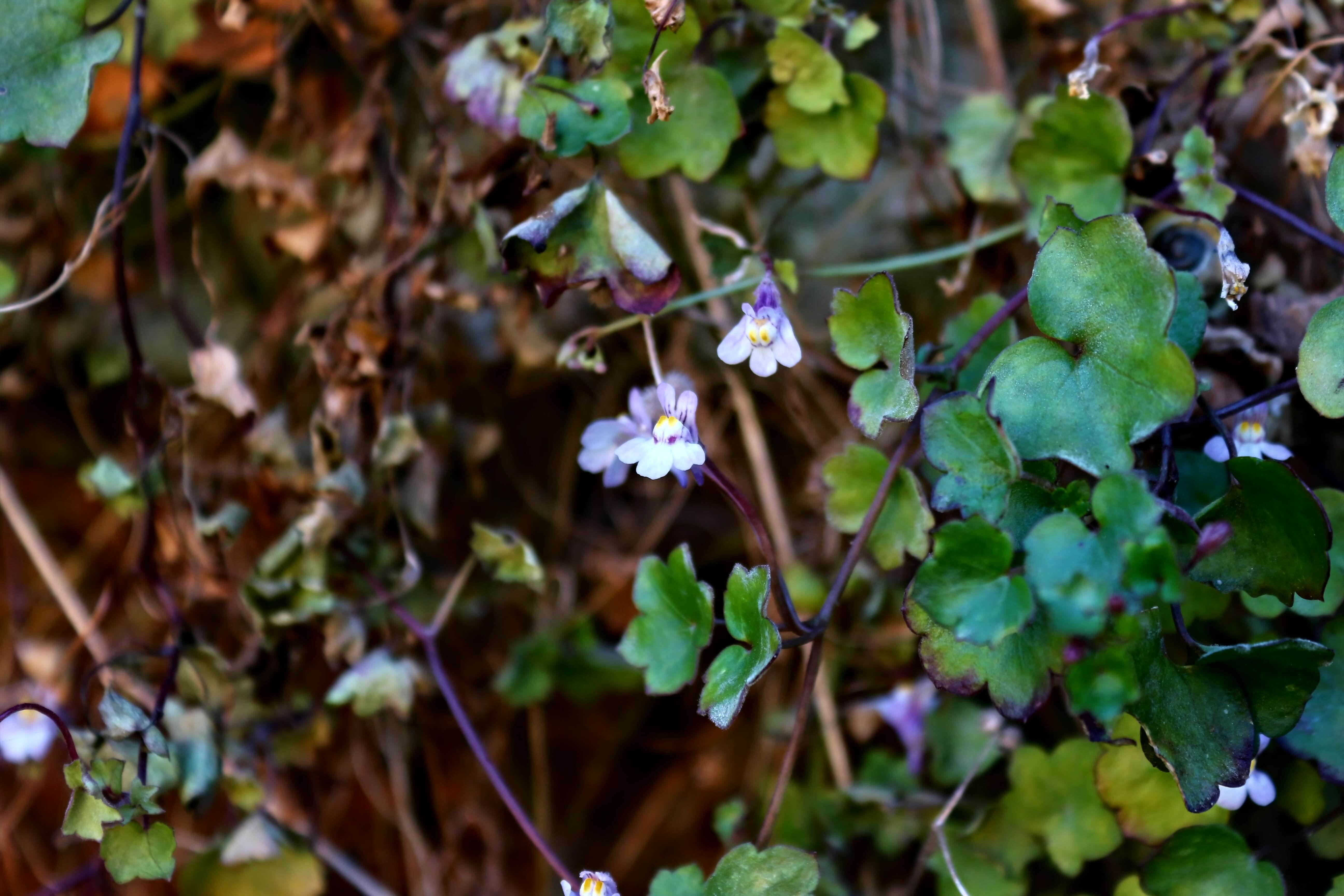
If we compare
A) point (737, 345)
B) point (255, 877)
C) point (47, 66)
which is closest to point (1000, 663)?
point (737, 345)

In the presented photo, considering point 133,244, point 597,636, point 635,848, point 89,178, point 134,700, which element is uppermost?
point 89,178

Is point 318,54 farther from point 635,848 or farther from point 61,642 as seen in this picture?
point 635,848

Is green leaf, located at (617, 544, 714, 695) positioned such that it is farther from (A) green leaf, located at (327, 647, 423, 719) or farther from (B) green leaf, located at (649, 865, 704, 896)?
(A) green leaf, located at (327, 647, 423, 719)

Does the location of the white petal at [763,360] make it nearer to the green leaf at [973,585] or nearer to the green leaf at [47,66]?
the green leaf at [973,585]

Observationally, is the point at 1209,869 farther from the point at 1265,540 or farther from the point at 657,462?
the point at 657,462

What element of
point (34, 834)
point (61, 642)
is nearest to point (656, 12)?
point (61, 642)

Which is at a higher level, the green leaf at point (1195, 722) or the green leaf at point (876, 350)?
the green leaf at point (876, 350)

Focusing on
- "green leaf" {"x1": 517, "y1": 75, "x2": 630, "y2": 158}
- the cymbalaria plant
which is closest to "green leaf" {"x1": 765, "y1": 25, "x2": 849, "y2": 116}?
the cymbalaria plant

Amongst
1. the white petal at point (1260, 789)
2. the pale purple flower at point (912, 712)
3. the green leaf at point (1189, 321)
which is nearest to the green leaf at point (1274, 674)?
the white petal at point (1260, 789)
